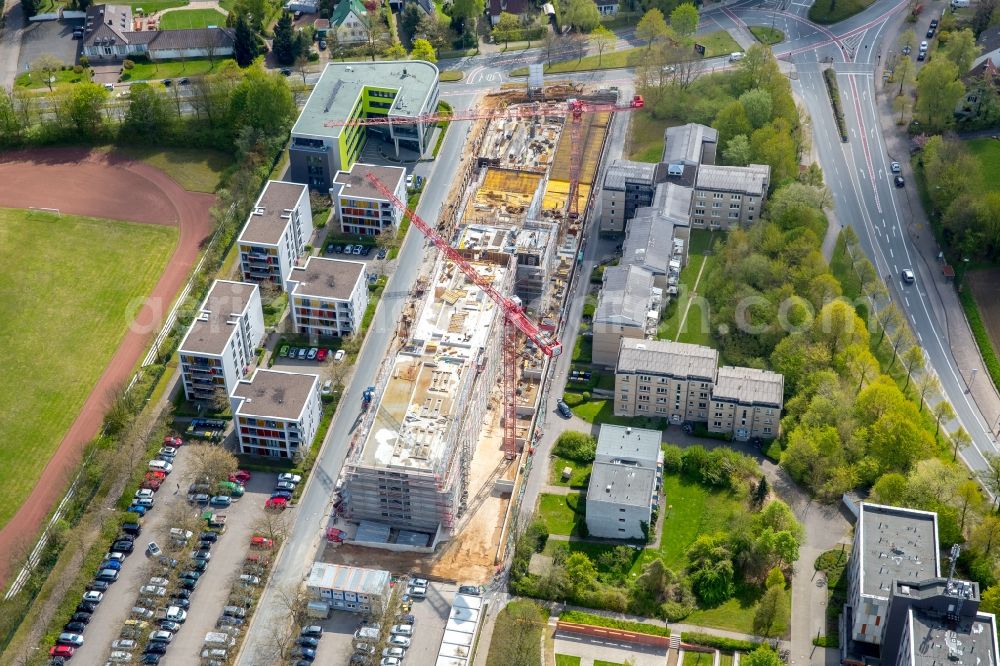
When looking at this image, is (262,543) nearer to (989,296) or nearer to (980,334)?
(980,334)

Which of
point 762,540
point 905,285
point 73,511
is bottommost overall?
point 73,511

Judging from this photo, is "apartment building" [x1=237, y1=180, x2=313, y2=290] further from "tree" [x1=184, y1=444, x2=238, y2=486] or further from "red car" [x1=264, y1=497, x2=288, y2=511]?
"red car" [x1=264, y1=497, x2=288, y2=511]

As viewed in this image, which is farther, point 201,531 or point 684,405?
point 684,405

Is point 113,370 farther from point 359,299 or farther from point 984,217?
point 984,217

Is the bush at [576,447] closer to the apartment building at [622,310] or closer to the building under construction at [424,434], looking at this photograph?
the building under construction at [424,434]

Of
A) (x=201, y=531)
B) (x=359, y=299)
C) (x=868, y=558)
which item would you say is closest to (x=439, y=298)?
(x=359, y=299)

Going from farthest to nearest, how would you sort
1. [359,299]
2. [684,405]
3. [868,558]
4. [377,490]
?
[359,299], [684,405], [377,490], [868,558]

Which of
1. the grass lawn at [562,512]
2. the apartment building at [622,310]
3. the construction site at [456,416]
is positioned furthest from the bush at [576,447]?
the apartment building at [622,310]
